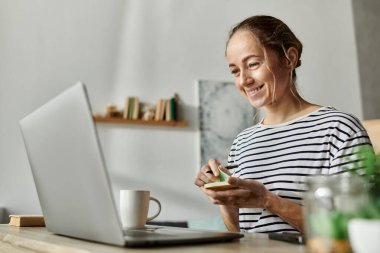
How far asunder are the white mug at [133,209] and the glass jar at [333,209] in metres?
0.57

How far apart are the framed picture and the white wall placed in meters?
0.07

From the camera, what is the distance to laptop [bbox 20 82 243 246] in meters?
0.64

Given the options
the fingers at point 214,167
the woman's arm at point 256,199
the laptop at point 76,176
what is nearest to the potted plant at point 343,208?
the laptop at point 76,176

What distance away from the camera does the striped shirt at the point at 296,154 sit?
1248 mm

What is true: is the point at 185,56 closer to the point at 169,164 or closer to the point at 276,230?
the point at 169,164

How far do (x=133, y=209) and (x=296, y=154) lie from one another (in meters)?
0.56

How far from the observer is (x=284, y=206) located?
3.62ft

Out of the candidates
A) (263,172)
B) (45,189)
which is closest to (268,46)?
(263,172)

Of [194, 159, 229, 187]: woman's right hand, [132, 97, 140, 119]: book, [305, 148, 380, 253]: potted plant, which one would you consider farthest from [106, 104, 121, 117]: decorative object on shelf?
[305, 148, 380, 253]: potted plant

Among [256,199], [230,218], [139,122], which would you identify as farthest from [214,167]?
[139,122]

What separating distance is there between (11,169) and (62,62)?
80 cm

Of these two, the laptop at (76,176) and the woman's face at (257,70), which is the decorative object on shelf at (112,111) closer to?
the woman's face at (257,70)

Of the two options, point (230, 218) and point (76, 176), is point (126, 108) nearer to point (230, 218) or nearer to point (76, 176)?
point (230, 218)

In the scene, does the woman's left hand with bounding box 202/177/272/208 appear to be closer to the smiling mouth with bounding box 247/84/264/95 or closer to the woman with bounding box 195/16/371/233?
the woman with bounding box 195/16/371/233
